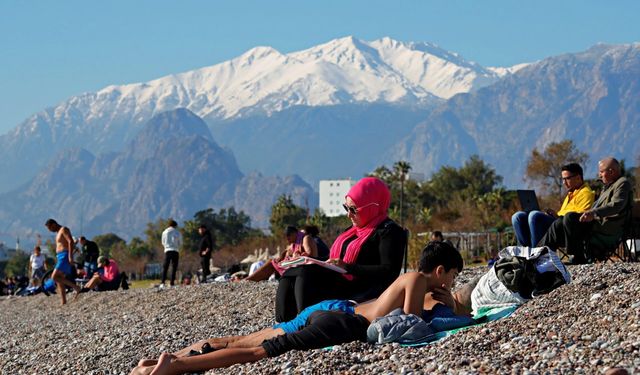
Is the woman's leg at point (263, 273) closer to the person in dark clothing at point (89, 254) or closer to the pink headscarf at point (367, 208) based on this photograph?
the person in dark clothing at point (89, 254)

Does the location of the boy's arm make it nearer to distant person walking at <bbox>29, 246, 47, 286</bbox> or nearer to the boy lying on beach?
the boy lying on beach

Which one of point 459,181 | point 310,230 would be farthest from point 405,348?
point 459,181

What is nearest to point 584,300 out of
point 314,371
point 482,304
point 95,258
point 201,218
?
point 482,304

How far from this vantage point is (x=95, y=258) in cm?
2428

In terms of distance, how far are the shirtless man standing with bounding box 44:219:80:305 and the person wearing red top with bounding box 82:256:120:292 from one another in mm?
1617

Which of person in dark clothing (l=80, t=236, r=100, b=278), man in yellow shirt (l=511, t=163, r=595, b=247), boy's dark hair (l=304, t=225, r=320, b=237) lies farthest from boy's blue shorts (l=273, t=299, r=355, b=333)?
person in dark clothing (l=80, t=236, r=100, b=278)

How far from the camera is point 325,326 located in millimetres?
7383

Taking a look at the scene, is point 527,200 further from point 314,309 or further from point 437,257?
point 314,309

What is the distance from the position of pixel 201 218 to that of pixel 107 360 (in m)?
120

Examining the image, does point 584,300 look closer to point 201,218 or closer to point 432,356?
point 432,356

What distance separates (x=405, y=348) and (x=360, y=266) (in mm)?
1176

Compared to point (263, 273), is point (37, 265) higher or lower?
higher

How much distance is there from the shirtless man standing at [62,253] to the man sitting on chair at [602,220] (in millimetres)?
9278

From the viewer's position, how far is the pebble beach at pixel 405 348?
20.6 feet
